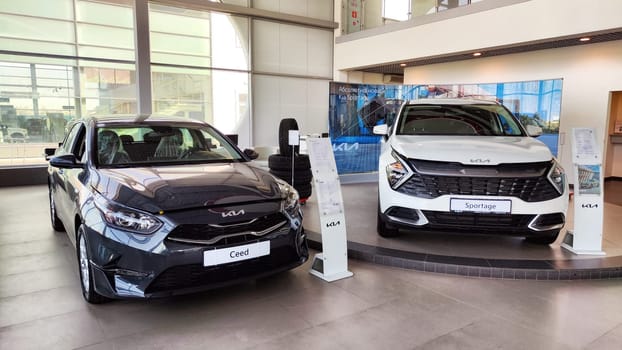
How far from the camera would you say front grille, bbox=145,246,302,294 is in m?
2.28

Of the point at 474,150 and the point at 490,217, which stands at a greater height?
the point at 474,150

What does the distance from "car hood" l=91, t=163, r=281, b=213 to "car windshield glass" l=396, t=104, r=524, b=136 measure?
2019mm

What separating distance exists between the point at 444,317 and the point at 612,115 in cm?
813

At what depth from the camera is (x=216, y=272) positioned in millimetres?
2369

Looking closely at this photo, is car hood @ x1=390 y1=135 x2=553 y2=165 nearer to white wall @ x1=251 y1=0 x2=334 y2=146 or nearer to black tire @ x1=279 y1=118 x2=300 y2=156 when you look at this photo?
black tire @ x1=279 y1=118 x2=300 y2=156

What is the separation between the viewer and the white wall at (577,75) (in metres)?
7.25

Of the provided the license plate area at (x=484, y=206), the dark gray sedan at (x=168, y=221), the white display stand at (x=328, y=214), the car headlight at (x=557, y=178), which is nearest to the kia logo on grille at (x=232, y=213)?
the dark gray sedan at (x=168, y=221)

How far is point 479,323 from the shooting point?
97.6 inches

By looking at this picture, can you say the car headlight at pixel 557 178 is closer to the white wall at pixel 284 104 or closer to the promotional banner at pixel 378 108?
the promotional banner at pixel 378 108

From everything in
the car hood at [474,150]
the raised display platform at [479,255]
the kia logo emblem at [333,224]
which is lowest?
the raised display platform at [479,255]

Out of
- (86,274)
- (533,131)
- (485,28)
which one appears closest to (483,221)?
(533,131)

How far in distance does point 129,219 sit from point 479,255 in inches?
107

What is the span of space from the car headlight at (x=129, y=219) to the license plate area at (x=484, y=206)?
2156 mm

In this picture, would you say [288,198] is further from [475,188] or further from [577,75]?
[577,75]
